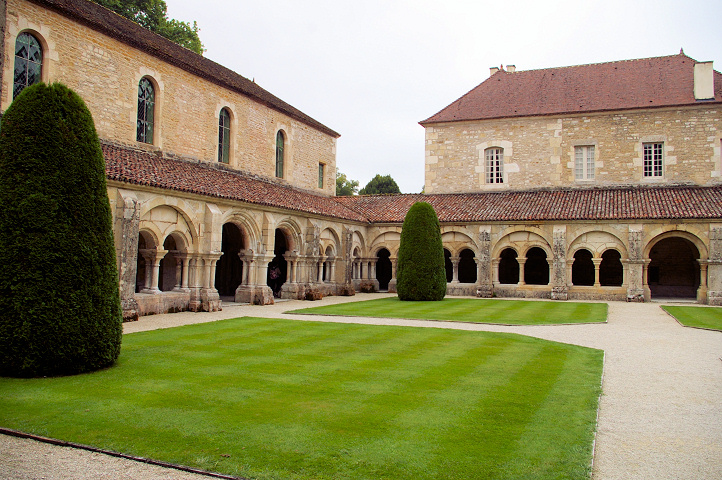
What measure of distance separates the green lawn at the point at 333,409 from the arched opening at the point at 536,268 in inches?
737

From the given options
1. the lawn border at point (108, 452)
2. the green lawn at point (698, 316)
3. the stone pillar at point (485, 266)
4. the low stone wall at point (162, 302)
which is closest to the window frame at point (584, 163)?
the stone pillar at point (485, 266)

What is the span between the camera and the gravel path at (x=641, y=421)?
14.1 feet

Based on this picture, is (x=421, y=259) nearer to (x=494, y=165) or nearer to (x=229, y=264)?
(x=229, y=264)

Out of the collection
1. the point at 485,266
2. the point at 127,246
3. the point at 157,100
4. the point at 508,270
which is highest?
the point at 157,100

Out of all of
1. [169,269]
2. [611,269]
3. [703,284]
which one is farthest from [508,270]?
[169,269]

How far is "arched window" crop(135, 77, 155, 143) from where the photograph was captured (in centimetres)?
1744

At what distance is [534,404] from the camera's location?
6109mm

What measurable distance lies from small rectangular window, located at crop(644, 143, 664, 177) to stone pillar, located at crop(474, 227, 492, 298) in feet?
26.5

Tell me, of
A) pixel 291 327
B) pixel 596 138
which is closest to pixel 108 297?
pixel 291 327

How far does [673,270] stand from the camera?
25453mm

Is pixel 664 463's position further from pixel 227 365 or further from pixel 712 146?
pixel 712 146

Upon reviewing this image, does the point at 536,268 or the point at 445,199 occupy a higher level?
the point at 445,199

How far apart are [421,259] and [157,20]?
21.9 metres

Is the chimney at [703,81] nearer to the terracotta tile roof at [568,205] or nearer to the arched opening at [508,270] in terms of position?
the terracotta tile roof at [568,205]
